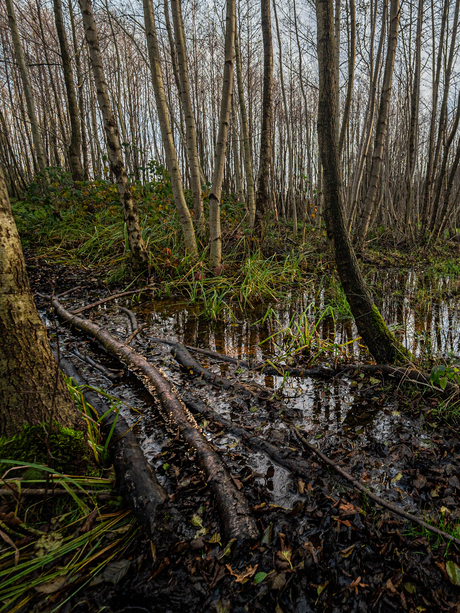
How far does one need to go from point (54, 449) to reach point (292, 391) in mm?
1630

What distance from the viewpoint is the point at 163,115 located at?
4387 millimetres

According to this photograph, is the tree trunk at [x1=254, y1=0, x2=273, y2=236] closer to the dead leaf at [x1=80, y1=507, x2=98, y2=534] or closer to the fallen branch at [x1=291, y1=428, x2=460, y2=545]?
the fallen branch at [x1=291, y1=428, x2=460, y2=545]

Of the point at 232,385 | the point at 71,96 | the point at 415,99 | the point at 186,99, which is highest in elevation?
the point at 71,96

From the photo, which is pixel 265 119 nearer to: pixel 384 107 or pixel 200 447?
pixel 384 107

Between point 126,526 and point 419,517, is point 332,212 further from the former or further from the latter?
point 126,526

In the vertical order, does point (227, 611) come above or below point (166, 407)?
below

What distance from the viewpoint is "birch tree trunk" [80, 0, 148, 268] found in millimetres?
3857

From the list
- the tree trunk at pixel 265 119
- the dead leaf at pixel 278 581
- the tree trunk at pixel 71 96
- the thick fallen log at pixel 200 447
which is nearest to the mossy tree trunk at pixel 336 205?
the thick fallen log at pixel 200 447

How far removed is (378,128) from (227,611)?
6181 millimetres

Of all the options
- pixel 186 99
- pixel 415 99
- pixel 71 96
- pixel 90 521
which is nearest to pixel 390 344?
pixel 90 521

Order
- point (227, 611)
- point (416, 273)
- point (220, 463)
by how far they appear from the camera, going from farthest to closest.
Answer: point (416, 273)
point (220, 463)
point (227, 611)

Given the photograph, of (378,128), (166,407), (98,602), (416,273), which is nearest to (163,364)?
(166,407)

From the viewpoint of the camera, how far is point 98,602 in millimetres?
1064

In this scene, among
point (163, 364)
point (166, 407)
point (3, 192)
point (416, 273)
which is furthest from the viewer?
point (416, 273)
